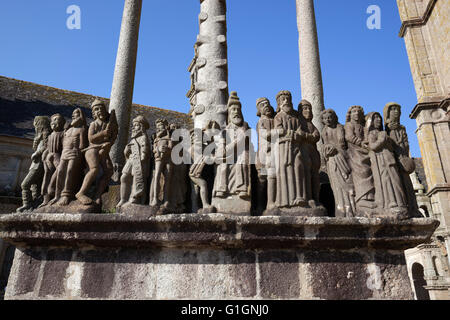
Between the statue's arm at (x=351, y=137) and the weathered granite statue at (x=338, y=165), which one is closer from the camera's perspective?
the weathered granite statue at (x=338, y=165)

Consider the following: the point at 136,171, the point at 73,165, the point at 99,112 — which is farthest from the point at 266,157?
the point at 73,165

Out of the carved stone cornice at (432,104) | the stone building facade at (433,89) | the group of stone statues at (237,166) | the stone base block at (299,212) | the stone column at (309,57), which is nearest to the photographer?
the stone base block at (299,212)

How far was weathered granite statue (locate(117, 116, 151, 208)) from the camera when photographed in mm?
3906

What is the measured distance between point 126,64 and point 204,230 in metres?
5.97

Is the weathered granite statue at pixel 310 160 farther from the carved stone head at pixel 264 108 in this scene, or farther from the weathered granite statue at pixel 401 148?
the weathered granite statue at pixel 401 148

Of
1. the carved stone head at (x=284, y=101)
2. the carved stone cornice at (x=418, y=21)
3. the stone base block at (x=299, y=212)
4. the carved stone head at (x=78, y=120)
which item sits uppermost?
the carved stone cornice at (x=418, y=21)

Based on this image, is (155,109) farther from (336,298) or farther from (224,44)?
(336,298)

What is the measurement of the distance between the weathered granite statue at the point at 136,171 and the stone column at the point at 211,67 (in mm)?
1479

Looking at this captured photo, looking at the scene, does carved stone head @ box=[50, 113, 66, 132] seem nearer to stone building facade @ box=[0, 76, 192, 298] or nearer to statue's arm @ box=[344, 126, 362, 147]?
statue's arm @ box=[344, 126, 362, 147]

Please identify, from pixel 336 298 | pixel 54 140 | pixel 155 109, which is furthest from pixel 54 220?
pixel 155 109

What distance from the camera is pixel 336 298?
12.1 ft

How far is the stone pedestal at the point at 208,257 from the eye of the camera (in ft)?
12.1

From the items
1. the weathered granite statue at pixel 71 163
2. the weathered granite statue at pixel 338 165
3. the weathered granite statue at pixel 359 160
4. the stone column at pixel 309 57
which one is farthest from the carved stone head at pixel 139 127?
the stone column at pixel 309 57

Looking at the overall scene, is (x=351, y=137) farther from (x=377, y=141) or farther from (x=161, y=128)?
(x=161, y=128)
